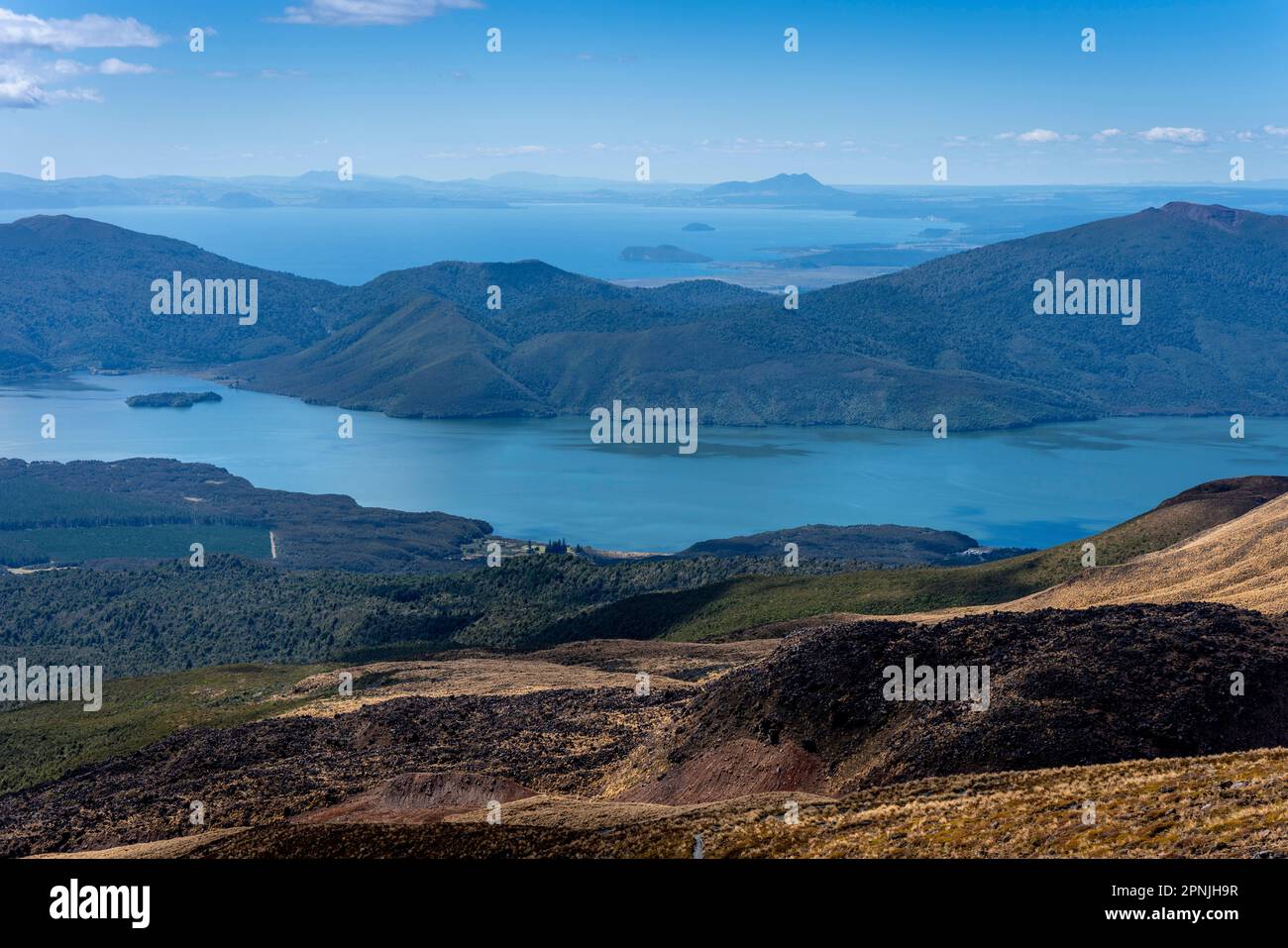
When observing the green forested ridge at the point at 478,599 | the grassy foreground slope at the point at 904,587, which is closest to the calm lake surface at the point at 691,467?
the green forested ridge at the point at 478,599

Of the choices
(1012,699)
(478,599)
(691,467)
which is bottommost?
(478,599)

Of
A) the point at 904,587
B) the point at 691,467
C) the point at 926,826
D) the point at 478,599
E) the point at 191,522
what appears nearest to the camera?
the point at 926,826

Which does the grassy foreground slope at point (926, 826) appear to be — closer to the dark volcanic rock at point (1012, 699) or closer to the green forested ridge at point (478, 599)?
the dark volcanic rock at point (1012, 699)

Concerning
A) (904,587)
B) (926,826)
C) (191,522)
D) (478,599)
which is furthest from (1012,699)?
(191,522)

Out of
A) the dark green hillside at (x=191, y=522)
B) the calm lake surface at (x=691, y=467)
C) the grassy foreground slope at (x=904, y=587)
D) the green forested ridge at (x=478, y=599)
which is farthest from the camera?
the calm lake surface at (x=691, y=467)

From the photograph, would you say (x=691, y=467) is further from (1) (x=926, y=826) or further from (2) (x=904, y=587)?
(1) (x=926, y=826)
